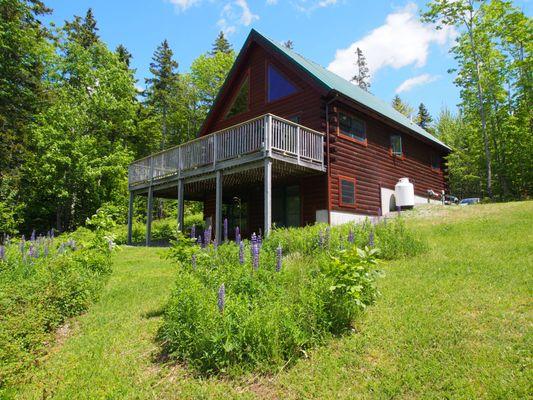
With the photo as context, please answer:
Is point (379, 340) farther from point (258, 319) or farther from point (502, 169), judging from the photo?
point (502, 169)

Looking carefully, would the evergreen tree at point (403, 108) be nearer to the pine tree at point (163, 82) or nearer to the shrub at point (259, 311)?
the pine tree at point (163, 82)

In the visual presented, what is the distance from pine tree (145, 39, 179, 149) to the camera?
37.5 m

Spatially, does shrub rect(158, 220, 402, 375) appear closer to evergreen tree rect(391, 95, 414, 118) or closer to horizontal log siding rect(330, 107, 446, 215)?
horizontal log siding rect(330, 107, 446, 215)

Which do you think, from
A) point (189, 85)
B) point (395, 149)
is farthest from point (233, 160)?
point (189, 85)

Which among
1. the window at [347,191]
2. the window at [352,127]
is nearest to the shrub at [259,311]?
the window at [347,191]

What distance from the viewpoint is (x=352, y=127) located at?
16062 millimetres

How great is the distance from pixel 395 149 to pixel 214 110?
30.6ft

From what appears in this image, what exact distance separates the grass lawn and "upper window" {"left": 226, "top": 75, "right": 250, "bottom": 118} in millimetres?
13517

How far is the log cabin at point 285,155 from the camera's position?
1316 cm

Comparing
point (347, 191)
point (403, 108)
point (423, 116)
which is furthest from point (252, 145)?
point (423, 116)

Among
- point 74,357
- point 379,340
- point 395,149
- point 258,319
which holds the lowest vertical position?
point 74,357

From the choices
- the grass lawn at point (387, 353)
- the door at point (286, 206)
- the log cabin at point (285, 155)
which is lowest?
the grass lawn at point (387, 353)

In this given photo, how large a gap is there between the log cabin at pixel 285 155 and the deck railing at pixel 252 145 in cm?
3

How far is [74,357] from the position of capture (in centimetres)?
484
